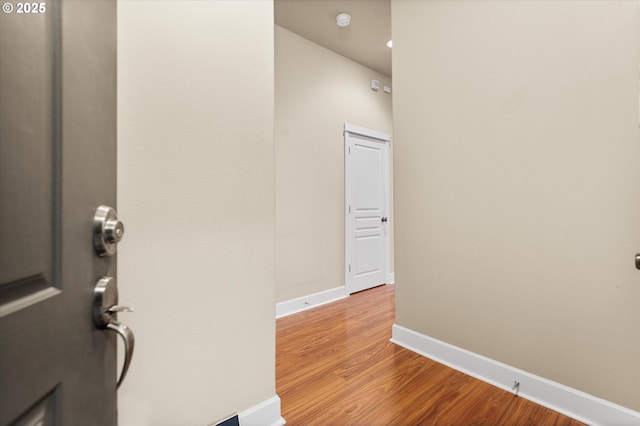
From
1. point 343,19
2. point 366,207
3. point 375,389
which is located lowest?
point 375,389

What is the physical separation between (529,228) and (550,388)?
0.89m

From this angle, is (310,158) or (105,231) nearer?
(105,231)

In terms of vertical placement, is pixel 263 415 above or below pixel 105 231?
below

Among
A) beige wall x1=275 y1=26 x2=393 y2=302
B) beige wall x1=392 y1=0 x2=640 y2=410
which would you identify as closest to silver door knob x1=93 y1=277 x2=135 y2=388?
beige wall x1=392 y1=0 x2=640 y2=410

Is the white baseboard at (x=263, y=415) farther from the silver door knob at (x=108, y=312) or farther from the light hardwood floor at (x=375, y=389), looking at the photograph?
the silver door knob at (x=108, y=312)

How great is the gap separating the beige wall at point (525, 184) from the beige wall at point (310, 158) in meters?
1.27

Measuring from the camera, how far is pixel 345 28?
321 cm

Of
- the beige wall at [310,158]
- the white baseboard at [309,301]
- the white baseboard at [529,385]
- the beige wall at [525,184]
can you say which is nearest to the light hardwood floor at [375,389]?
the white baseboard at [529,385]

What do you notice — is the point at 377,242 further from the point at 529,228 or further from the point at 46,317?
the point at 46,317

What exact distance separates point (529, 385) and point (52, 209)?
2285 mm

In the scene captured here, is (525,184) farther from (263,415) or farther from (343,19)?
(343,19)

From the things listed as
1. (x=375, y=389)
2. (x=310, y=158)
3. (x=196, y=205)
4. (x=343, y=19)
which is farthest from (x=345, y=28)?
(x=375, y=389)

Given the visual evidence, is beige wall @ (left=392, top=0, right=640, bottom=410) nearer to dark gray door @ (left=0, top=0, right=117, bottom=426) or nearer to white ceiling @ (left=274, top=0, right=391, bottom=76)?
white ceiling @ (left=274, top=0, right=391, bottom=76)

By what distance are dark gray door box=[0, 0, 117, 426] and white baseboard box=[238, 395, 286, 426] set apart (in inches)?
35.6
